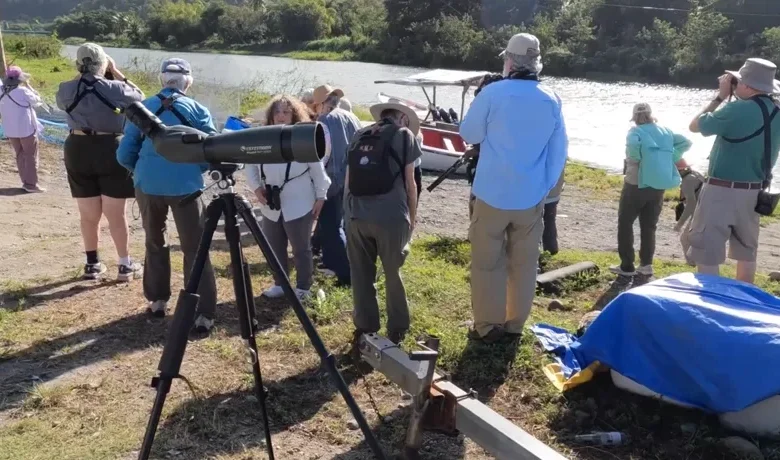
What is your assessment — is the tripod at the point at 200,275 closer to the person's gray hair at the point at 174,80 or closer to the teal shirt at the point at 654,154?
the person's gray hair at the point at 174,80

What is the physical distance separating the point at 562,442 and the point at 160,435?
6.08ft

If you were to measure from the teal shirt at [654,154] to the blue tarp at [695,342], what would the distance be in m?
Result: 2.48

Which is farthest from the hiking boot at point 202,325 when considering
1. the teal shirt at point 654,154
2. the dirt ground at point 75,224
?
the teal shirt at point 654,154

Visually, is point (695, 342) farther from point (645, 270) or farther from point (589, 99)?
point (589, 99)

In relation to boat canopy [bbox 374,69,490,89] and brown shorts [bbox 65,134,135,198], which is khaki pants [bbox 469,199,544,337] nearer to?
brown shorts [bbox 65,134,135,198]

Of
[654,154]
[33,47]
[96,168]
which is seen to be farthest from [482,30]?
[96,168]

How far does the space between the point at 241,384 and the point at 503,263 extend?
1.62 m

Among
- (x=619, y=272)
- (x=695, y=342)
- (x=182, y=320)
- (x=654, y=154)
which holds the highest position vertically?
(x=654, y=154)

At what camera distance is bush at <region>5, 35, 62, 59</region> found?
31844mm

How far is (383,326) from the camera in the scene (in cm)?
466

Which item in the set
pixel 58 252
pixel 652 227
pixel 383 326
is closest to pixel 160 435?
pixel 383 326

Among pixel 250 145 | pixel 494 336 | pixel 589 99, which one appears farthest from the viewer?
pixel 589 99

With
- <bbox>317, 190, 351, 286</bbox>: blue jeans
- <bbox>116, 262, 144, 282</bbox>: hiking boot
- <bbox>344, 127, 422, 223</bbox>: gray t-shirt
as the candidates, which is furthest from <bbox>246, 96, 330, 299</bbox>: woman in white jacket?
<bbox>116, 262, 144, 282</bbox>: hiking boot

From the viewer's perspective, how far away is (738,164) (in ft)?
16.1
